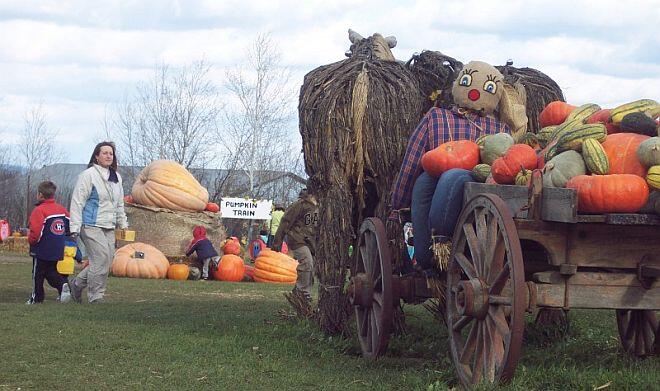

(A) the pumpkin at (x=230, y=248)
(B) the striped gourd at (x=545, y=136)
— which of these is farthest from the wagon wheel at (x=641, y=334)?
(A) the pumpkin at (x=230, y=248)

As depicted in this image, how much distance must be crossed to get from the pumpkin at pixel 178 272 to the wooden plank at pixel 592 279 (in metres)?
12.5

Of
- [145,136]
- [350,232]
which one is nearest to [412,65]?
[350,232]

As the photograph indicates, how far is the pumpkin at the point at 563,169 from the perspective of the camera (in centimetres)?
544

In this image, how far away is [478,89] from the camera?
8016 millimetres

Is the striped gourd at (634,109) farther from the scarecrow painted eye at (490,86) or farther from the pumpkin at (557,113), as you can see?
the scarecrow painted eye at (490,86)

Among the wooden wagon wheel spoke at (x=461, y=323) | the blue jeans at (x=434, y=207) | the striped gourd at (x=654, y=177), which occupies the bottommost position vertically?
the wooden wagon wheel spoke at (x=461, y=323)

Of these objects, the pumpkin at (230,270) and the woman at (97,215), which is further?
the pumpkin at (230,270)

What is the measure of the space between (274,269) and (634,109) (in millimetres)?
12006

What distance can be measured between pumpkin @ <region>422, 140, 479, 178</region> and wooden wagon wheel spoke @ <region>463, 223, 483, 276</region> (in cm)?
82

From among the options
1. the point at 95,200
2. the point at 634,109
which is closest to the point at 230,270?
the point at 95,200

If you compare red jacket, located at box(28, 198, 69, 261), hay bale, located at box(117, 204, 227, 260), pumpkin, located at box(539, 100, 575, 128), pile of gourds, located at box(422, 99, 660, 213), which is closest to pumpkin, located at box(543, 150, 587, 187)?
pile of gourds, located at box(422, 99, 660, 213)

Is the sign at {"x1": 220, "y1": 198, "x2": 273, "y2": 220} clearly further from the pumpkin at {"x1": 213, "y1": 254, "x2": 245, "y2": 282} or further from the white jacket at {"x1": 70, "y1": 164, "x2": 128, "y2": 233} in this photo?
the white jacket at {"x1": 70, "y1": 164, "x2": 128, "y2": 233}

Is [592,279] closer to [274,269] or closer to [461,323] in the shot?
[461,323]

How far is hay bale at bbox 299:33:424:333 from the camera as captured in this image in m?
8.81
